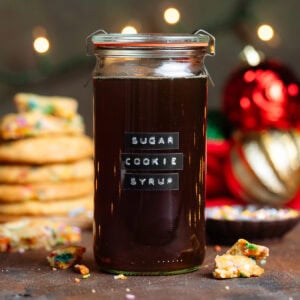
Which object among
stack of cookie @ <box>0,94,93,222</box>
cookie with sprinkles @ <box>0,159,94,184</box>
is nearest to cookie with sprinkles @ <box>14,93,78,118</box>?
stack of cookie @ <box>0,94,93,222</box>

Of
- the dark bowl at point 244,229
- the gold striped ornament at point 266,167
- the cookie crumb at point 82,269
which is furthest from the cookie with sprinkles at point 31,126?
the cookie crumb at point 82,269

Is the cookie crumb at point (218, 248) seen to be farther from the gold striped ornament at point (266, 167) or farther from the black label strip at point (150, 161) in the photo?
the gold striped ornament at point (266, 167)

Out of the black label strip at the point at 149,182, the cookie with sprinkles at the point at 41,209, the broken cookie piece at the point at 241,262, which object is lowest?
the cookie with sprinkles at the point at 41,209

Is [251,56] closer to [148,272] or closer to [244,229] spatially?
[244,229]

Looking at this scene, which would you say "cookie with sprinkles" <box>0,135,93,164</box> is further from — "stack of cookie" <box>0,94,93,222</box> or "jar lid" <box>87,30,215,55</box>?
"jar lid" <box>87,30,215,55</box>

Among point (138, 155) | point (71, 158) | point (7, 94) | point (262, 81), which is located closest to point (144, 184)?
point (138, 155)
